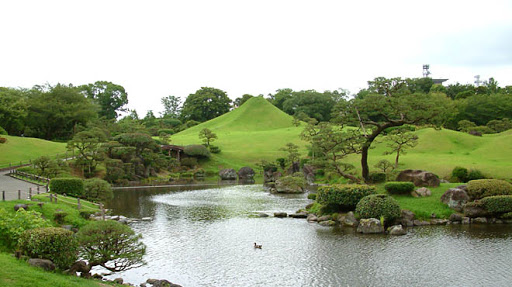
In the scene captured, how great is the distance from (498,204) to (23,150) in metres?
59.4

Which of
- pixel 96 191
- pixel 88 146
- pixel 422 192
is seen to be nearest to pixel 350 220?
pixel 422 192

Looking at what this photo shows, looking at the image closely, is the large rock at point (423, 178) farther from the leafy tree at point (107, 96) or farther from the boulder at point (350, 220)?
the leafy tree at point (107, 96)

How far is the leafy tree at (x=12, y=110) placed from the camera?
6275 centimetres

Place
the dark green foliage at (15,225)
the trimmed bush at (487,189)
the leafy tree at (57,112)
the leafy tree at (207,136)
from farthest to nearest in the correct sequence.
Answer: the leafy tree at (207,136), the leafy tree at (57,112), the trimmed bush at (487,189), the dark green foliage at (15,225)

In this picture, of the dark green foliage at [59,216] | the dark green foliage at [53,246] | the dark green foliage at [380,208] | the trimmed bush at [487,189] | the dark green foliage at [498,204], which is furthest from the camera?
the trimmed bush at [487,189]

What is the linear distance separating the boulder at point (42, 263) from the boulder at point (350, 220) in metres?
17.3

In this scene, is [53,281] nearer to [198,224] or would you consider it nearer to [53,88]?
[198,224]

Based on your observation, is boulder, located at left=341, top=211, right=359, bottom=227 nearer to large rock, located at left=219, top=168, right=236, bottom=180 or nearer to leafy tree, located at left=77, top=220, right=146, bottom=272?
leafy tree, located at left=77, top=220, right=146, bottom=272

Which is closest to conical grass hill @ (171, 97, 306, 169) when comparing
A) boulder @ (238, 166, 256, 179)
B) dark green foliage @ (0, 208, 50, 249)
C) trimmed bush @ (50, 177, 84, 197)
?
boulder @ (238, 166, 256, 179)

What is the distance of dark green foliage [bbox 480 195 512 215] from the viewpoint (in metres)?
24.5

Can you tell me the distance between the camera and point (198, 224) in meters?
26.3

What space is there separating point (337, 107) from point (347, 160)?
71.1 ft

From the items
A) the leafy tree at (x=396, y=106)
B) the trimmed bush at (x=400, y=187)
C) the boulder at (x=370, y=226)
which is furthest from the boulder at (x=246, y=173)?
Answer: the boulder at (x=370, y=226)

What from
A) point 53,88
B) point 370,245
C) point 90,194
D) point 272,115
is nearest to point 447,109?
point 370,245
